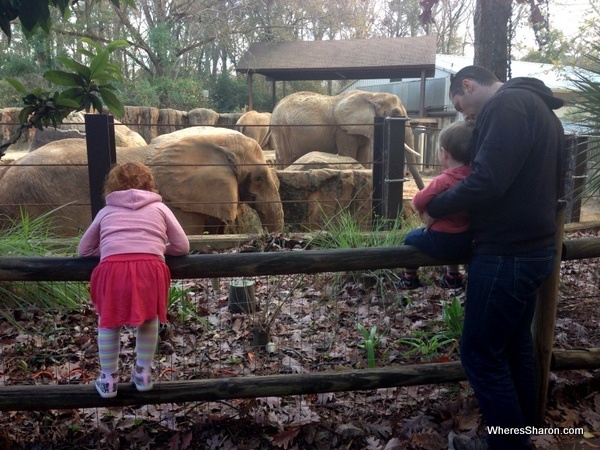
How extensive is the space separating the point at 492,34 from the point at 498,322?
3.50 m

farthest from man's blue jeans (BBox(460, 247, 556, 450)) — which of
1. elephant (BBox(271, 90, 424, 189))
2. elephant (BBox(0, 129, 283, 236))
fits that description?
elephant (BBox(271, 90, 424, 189))

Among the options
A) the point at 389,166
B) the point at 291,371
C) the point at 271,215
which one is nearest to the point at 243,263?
the point at 291,371

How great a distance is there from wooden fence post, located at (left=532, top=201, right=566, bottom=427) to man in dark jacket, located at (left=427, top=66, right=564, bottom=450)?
0.34 meters

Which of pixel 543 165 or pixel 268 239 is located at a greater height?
pixel 543 165

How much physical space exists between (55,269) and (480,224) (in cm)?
195

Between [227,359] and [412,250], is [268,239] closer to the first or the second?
[227,359]

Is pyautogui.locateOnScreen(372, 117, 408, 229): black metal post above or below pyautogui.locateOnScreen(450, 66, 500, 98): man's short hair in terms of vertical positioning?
below

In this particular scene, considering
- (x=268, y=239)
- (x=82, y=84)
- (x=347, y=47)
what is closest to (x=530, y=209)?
(x=82, y=84)

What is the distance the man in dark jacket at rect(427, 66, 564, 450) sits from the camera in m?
2.45

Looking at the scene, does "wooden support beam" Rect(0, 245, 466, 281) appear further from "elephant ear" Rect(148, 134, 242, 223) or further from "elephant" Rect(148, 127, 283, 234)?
"elephant ear" Rect(148, 134, 242, 223)

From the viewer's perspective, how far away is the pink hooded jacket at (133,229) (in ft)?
8.93

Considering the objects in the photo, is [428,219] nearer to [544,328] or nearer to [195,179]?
[544,328]

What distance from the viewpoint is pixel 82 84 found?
2.78 metres

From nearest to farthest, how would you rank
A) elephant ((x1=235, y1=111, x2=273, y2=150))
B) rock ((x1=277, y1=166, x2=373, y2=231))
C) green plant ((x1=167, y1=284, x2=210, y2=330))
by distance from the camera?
green plant ((x1=167, y1=284, x2=210, y2=330)) < rock ((x1=277, y1=166, x2=373, y2=231)) < elephant ((x1=235, y1=111, x2=273, y2=150))
